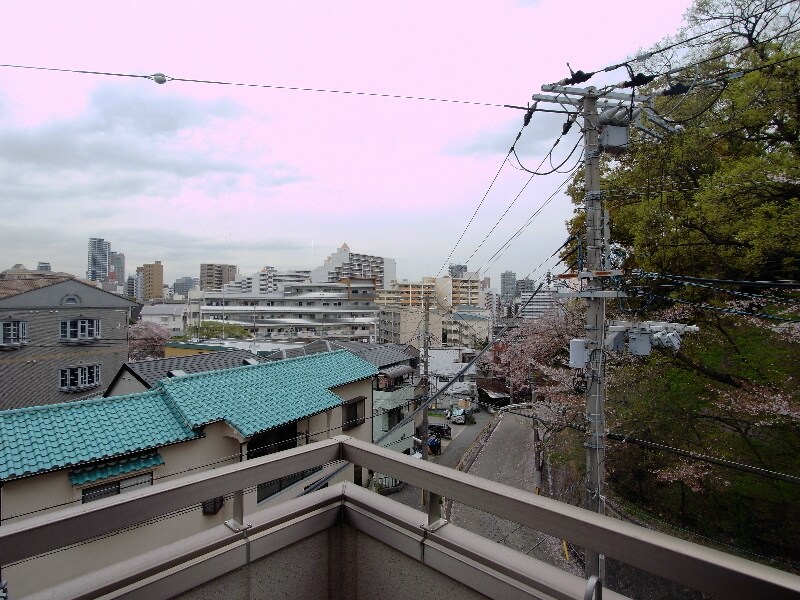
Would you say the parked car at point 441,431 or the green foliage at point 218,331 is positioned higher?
the green foliage at point 218,331

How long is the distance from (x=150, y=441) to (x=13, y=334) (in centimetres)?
381

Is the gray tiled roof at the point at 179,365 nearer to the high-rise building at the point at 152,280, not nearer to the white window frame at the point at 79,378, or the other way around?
the white window frame at the point at 79,378

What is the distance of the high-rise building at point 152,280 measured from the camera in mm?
47938

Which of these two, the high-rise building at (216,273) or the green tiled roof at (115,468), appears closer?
the green tiled roof at (115,468)

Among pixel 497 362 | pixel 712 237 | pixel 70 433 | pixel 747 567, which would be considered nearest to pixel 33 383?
pixel 70 433

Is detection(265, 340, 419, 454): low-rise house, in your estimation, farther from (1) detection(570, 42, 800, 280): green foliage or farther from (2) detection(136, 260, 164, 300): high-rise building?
(2) detection(136, 260, 164, 300): high-rise building

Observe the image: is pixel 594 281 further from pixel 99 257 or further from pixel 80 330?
pixel 99 257

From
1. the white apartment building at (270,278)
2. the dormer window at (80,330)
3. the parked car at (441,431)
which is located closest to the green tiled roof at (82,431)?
the dormer window at (80,330)

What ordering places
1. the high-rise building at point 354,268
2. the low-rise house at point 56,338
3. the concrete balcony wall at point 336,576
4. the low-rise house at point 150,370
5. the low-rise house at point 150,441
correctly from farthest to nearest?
the high-rise building at point 354,268, the low-rise house at point 150,370, the low-rise house at point 56,338, the low-rise house at point 150,441, the concrete balcony wall at point 336,576

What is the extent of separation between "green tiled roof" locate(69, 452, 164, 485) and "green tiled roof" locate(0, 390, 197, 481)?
15 cm

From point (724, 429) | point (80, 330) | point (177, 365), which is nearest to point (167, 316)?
point (80, 330)

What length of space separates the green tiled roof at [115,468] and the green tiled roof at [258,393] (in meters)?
0.56

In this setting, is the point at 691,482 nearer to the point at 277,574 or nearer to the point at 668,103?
the point at 668,103

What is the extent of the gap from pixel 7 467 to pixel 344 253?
45.0m
